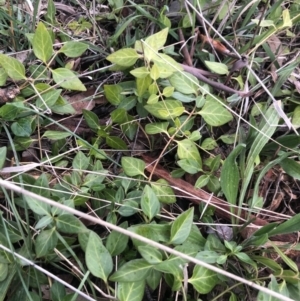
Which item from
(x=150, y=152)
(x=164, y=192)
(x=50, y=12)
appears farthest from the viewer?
(x=50, y=12)

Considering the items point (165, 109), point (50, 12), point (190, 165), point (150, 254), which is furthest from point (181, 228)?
point (50, 12)

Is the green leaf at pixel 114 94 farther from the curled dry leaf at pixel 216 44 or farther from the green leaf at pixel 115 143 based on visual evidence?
the curled dry leaf at pixel 216 44

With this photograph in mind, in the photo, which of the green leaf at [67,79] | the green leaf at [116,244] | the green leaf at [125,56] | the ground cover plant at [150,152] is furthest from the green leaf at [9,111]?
the green leaf at [116,244]

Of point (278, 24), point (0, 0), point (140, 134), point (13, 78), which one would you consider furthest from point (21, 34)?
point (278, 24)

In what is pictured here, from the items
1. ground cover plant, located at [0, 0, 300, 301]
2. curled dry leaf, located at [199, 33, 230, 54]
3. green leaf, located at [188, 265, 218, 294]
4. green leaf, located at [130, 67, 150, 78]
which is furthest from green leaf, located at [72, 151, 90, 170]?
curled dry leaf, located at [199, 33, 230, 54]

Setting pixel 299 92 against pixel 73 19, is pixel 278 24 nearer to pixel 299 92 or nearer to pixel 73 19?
pixel 299 92

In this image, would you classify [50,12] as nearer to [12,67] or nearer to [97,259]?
[12,67]
